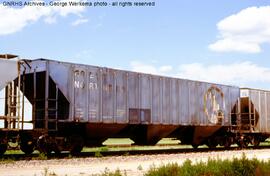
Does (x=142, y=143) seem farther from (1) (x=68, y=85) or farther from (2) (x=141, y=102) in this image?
(1) (x=68, y=85)

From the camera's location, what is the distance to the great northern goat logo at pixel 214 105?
2502 centimetres

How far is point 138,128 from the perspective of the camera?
21.6 metres

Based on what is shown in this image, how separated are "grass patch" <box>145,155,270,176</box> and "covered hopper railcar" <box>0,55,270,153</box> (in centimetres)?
869

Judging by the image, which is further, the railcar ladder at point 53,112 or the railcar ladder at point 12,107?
the railcar ladder at point 53,112

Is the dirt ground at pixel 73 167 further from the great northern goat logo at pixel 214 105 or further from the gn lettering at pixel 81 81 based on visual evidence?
the great northern goat logo at pixel 214 105

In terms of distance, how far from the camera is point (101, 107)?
Answer: 19250 mm

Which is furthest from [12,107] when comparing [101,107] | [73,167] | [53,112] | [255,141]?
[255,141]

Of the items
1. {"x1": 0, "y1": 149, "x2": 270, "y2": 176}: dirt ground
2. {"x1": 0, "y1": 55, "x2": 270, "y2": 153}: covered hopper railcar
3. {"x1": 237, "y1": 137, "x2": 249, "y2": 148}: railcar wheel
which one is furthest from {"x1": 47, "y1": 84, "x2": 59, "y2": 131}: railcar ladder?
{"x1": 237, "y1": 137, "x2": 249, "y2": 148}: railcar wheel

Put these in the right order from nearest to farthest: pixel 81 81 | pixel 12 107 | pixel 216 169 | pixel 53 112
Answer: pixel 216 169
pixel 12 107
pixel 53 112
pixel 81 81

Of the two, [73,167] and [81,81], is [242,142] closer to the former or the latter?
[81,81]

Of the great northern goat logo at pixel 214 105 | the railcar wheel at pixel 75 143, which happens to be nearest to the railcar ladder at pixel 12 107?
the railcar wheel at pixel 75 143

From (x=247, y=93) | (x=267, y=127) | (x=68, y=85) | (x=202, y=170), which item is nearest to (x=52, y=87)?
(x=68, y=85)

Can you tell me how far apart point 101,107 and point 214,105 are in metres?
9.08

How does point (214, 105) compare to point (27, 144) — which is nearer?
point (27, 144)
